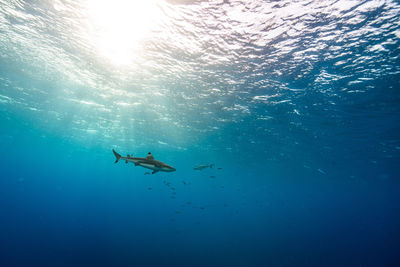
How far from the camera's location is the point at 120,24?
1139cm

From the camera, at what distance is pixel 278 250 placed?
3609 cm

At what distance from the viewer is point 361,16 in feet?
27.8

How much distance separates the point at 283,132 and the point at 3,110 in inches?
1887

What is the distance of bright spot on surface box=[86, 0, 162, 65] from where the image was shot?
9883 millimetres

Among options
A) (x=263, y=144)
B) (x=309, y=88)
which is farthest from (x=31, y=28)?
(x=263, y=144)

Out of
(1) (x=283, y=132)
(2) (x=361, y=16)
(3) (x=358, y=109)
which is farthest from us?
(1) (x=283, y=132)

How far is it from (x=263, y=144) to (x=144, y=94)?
1977 centimetres

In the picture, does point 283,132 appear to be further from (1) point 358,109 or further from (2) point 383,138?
(2) point 383,138

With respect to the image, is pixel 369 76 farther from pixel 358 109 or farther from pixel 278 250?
pixel 278 250

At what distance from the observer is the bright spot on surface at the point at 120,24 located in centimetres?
988

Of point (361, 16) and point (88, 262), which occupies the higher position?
point (361, 16)

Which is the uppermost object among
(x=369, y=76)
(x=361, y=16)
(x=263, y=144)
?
(x=361, y=16)

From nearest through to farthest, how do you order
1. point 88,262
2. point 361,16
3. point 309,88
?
point 361,16 < point 309,88 < point 88,262

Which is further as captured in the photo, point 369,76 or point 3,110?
point 3,110
